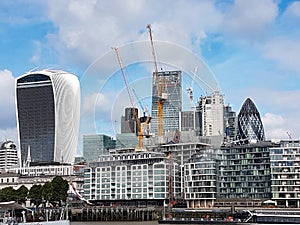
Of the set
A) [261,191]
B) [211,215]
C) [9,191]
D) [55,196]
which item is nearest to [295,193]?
[261,191]

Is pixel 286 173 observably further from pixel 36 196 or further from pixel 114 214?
pixel 36 196

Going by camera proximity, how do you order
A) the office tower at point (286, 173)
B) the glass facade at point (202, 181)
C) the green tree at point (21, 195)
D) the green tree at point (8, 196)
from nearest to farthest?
the office tower at point (286, 173) → the glass facade at point (202, 181) → the green tree at point (8, 196) → the green tree at point (21, 195)

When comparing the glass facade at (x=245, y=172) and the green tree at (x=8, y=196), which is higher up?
the glass facade at (x=245, y=172)

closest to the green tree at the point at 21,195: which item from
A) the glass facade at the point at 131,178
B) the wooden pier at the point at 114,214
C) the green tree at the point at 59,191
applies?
the green tree at the point at 59,191

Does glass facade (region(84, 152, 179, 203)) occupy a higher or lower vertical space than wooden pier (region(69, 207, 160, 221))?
higher

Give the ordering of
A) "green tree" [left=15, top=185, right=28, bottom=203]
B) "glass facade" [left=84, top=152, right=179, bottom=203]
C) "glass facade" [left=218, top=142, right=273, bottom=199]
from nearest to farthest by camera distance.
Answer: "glass facade" [left=218, top=142, right=273, bottom=199]
"glass facade" [left=84, top=152, right=179, bottom=203]
"green tree" [left=15, top=185, right=28, bottom=203]

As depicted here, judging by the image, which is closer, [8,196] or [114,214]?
[114,214]

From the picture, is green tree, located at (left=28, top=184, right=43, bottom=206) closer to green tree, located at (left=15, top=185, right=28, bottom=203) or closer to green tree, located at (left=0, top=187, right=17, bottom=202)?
green tree, located at (left=15, top=185, right=28, bottom=203)

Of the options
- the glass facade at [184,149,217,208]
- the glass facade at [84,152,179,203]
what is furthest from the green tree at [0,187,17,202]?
the glass facade at [184,149,217,208]

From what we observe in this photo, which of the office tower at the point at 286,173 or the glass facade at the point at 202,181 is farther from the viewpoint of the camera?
the glass facade at the point at 202,181

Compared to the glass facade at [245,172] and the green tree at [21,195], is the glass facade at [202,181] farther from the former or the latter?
the green tree at [21,195]

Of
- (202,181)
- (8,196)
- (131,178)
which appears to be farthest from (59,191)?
(202,181)

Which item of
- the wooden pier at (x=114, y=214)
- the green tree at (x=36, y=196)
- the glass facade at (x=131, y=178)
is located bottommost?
the wooden pier at (x=114, y=214)

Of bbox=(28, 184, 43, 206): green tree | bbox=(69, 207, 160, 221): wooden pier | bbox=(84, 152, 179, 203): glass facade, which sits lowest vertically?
bbox=(69, 207, 160, 221): wooden pier
